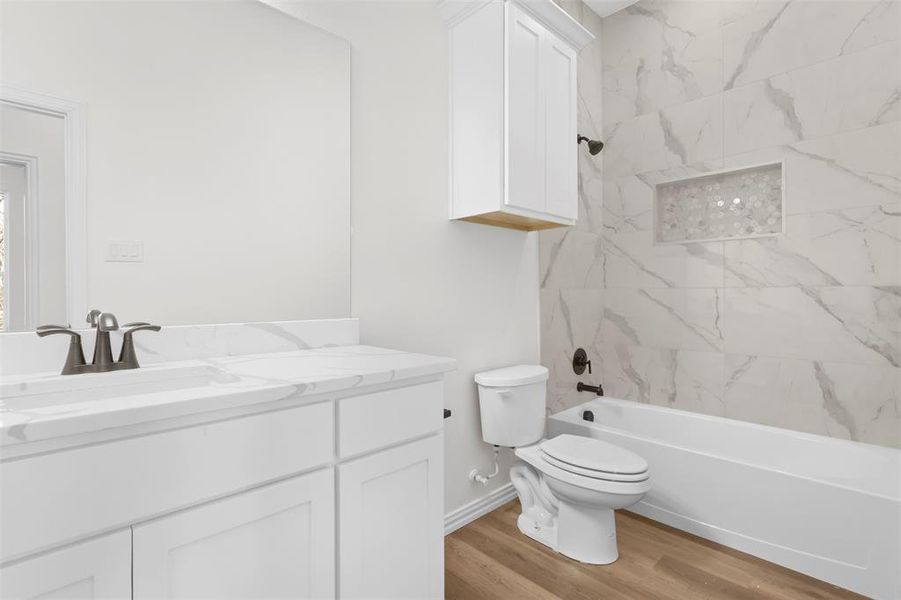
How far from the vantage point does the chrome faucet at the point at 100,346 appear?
3.42ft

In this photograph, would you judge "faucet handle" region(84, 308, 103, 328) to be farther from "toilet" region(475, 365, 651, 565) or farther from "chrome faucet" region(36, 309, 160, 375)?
"toilet" region(475, 365, 651, 565)

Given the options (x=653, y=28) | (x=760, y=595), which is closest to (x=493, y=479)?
(x=760, y=595)

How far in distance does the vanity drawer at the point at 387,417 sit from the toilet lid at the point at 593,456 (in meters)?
0.79

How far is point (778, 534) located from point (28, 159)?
2.76m

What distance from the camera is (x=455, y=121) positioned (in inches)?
78.6

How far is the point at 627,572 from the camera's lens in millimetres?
1737

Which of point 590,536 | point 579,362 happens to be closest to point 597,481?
point 590,536

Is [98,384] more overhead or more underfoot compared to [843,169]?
more underfoot

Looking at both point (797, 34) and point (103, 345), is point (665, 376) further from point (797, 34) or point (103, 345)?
point (103, 345)

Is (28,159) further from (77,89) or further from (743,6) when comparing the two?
(743,6)

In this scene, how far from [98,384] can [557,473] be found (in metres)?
1.57

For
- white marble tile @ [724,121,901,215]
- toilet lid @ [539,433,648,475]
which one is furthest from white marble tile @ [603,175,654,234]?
toilet lid @ [539,433,648,475]

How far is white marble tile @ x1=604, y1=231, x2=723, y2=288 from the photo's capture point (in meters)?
2.55

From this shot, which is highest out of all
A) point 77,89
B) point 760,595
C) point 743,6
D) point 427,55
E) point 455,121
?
point 743,6
